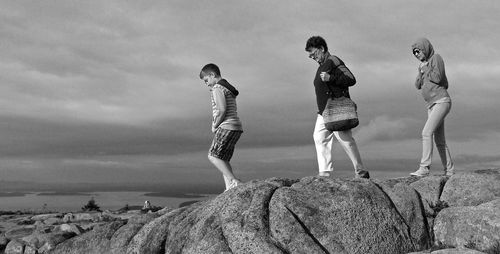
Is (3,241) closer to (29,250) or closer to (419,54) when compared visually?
(29,250)

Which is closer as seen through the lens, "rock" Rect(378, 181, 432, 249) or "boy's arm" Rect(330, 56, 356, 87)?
"rock" Rect(378, 181, 432, 249)

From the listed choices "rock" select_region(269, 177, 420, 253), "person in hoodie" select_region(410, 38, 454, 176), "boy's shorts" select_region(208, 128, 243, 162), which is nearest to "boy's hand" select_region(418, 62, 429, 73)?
"person in hoodie" select_region(410, 38, 454, 176)

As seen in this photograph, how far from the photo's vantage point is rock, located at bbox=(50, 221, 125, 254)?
15.2 m

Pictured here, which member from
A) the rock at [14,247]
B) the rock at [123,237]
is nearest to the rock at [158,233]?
the rock at [123,237]

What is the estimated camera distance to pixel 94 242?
15.5m

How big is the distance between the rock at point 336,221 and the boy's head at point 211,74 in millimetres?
3901

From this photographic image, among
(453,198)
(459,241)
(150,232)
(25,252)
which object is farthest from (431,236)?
(25,252)

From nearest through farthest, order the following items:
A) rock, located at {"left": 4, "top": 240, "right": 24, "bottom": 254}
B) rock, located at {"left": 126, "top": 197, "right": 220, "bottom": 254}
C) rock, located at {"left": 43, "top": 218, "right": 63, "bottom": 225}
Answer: rock, located at {"left": 126, "top": 197, "right": 220, "bottom": 254}, rock, located at {"left": 4, "top": 240, "right": 24, "bottom": 254}, rock, located at {"left": 43, "top": 218, "right": 63, "bottom": 225}

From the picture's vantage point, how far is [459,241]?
38.9 feet

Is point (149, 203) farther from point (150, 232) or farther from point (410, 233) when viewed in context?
point (410, 233)

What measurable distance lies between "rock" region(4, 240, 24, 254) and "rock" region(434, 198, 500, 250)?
14825mm

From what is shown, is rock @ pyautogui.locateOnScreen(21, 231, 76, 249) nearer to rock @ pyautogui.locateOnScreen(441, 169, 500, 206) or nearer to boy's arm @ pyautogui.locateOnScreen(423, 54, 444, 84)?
rock @ pyautogui.locateOnScreen(441, 169, 500, 206)

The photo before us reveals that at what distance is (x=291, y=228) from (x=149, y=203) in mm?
20658

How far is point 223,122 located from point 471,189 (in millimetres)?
6789
